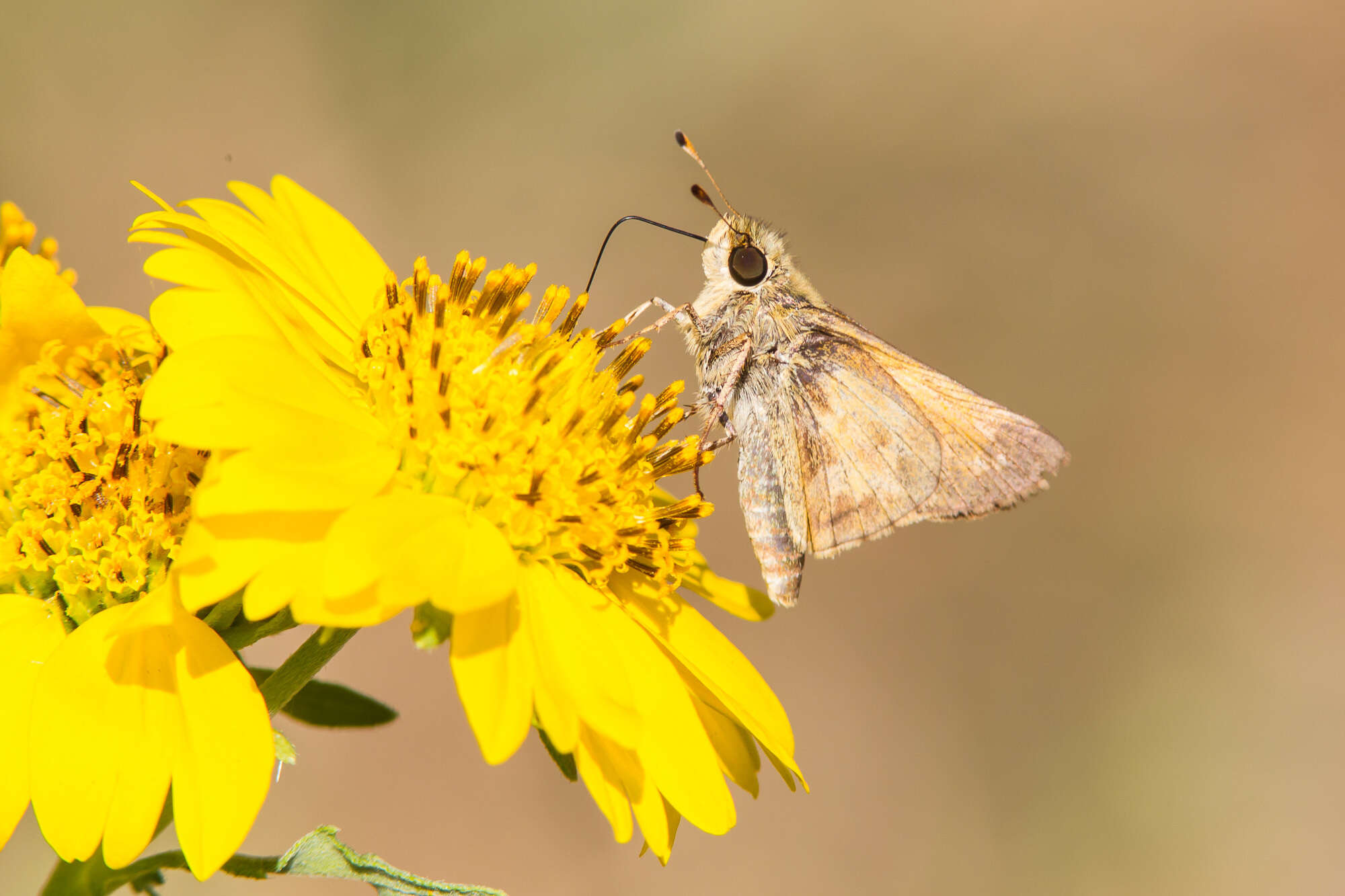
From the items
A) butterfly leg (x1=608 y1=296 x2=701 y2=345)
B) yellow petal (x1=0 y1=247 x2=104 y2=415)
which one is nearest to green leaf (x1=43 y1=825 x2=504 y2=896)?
yellow petal (x1=0 y1=247 x2=104 y2=415)

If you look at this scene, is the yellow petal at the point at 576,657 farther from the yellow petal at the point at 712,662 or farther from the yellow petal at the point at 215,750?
the yellow petal at the point at 215,750

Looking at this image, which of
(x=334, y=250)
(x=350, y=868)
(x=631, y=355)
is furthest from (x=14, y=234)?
(x=350, y=868)

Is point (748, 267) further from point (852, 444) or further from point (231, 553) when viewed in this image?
point (231, 553)

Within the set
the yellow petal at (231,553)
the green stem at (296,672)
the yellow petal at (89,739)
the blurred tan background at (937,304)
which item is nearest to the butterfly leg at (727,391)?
the green stem at (296,672)

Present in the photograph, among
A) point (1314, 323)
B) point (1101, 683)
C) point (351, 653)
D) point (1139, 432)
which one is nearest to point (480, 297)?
point (351, 653)

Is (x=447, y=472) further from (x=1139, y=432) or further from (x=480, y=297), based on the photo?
(x=1139, y=432)

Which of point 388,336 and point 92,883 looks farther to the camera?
point 388,336
